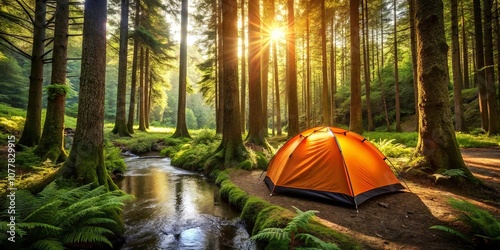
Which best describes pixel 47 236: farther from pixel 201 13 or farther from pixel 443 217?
pixel 201 13

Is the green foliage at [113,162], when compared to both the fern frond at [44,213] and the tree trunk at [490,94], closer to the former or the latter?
the fern frond at [44,213]

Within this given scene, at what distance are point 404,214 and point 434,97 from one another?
331cm

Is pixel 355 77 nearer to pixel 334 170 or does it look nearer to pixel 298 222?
pixel 334 170

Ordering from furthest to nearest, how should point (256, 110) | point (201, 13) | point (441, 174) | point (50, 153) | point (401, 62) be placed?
1. point (401, 62)
2. point (201, 13)
3. point (256, 110)
4. point (50, 153)
5. point (441, 174)

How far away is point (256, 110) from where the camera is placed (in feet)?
36.0

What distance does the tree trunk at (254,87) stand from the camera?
1100 cm

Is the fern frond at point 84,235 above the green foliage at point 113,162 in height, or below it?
below

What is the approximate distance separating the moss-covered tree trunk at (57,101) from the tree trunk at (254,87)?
7.02 m

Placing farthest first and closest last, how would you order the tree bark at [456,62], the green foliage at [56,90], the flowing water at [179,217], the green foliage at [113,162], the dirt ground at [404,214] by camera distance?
the tree bark at [456,62] < the green foliage at [113,162] < the green foliage at [56,90] < the flowing water at [179,217] < the dirt ground at [404,214]

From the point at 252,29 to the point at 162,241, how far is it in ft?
35.3

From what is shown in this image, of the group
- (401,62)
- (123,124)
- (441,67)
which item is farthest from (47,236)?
(401,62)

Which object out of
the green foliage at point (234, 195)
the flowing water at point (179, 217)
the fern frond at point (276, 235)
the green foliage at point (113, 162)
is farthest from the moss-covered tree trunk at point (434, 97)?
the green foliage at point (113, 162)

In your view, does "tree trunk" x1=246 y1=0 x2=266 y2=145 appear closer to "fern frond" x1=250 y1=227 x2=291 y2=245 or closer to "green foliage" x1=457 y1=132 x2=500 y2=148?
"fern frond" x1=250 y1=227 x2=291 y2=245

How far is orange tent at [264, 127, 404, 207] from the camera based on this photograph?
4.97 meters
